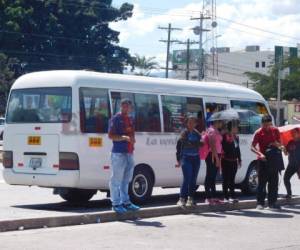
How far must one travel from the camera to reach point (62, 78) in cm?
1423

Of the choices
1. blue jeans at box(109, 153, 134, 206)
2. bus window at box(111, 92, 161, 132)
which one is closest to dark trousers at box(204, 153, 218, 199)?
bus window at box(111, 92, 161, 132)

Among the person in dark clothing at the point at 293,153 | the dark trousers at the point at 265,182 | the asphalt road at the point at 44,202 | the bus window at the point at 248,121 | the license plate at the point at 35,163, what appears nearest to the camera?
the asphalt road at the point at 44,202

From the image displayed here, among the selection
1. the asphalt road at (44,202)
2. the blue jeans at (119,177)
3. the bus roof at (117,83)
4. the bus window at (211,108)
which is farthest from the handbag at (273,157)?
the blue jeans at (119,177)

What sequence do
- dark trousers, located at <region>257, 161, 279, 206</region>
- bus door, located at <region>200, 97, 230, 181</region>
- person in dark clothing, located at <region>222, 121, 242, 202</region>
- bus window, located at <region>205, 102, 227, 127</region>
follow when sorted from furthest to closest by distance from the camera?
bus window, located at <region>205, 102, 227, 127</region> → bus door, located at <region>200, 97, 230, 181</region> → person in dark clothing, located at <region>222, 121, 242, 202</region> → dark trousers, located at <region>257, 161, 279, 206</region>

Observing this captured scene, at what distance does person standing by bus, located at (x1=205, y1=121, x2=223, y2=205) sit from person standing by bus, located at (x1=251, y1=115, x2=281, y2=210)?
703mm

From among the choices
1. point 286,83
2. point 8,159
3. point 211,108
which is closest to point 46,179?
point 8,159

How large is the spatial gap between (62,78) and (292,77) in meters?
73.6

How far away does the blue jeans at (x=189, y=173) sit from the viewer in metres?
14.0

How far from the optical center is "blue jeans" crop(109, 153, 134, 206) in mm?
12820

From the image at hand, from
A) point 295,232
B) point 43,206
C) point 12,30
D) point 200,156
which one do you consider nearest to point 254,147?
point 200,156

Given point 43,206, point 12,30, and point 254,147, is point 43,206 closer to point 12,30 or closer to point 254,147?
→ point 254,147

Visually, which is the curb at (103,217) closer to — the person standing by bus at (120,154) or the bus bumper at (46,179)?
the person standing by bus at (120,154)

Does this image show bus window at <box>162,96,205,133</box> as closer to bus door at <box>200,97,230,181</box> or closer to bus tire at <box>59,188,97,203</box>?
bus door at <box>200,97,230,181</box>

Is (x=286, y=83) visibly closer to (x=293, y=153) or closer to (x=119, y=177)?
(x=293, y=153)
